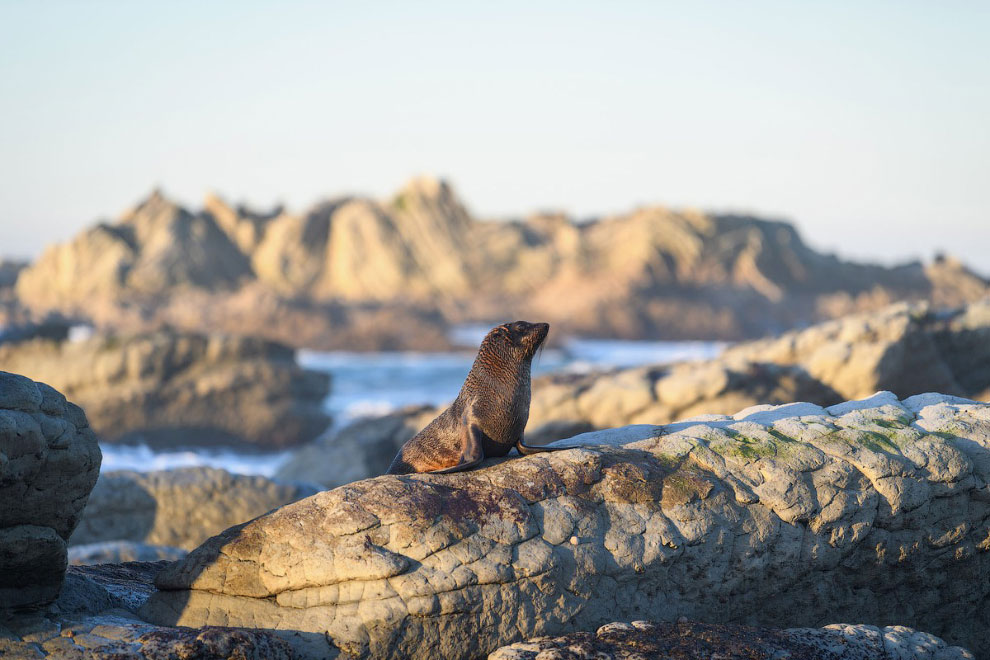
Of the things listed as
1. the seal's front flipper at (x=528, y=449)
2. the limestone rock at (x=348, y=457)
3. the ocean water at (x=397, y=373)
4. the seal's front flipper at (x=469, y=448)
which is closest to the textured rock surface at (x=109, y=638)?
the seal's front flipper at (x=469, y=448)

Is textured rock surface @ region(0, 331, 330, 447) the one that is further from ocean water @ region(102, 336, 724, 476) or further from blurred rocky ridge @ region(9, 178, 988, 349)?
blurred rocky ridge @ region(9, 178, 988, 349)

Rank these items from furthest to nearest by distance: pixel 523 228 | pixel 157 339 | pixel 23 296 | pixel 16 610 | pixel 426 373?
pixel 523 228
pixel 23 296
pixel 426 373
pixel 157 339
pixel 16 610

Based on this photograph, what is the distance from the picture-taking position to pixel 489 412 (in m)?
6.57

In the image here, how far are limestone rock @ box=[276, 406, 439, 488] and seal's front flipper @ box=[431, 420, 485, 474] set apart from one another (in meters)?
8.51

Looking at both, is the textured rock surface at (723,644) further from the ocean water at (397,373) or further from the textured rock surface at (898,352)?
the ocean water at (397,373)

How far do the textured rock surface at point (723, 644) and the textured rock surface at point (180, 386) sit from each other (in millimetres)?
18822

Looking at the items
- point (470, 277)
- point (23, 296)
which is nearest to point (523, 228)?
point (470, 277)

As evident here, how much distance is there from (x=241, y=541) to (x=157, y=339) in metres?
20.1

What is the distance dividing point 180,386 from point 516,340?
18923mm

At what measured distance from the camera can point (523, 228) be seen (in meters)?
60.9

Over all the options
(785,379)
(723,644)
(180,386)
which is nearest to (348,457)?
(785,379)

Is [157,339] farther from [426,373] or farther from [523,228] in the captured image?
[523,228]

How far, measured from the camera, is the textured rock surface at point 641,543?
5.57 metres

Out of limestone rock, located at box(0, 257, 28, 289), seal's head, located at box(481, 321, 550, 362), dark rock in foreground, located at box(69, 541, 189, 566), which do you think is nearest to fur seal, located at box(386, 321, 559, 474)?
seal's head, located at box(481, 321, 550, 362)
